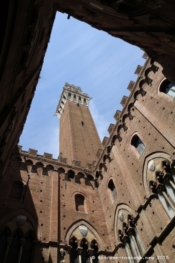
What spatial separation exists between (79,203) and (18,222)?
3.89 meters

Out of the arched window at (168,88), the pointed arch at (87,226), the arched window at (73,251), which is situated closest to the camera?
the arched window at (73,251)

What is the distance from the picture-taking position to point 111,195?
13125 mm

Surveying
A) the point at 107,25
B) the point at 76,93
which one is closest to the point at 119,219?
the point at 107,25

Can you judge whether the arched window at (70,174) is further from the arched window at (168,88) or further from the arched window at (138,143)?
the arched window at (168,88)

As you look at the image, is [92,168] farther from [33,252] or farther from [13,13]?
[13,13]

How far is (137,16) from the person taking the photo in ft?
23.5

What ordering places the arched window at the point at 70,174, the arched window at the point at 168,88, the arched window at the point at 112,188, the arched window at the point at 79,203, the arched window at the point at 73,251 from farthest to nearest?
the arched window at the point at 70,174, the arched window at the point at 112,188, the arched window at the point at 79,203, the arched window at the point at 168,88, the arched window at the point at 73,251

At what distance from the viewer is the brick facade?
9227 millimetres

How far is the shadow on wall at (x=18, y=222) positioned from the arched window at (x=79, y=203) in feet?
8.52

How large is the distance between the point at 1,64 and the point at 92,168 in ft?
41.4

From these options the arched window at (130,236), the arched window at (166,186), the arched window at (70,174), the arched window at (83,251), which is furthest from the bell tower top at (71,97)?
the arched window at (166,186)

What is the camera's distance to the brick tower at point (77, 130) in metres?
21.2

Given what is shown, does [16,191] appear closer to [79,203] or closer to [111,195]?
[79,203]

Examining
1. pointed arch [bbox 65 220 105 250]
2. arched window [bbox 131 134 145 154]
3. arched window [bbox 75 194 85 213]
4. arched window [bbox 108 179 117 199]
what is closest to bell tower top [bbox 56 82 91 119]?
arched window [bbox 108 179 117 199]
